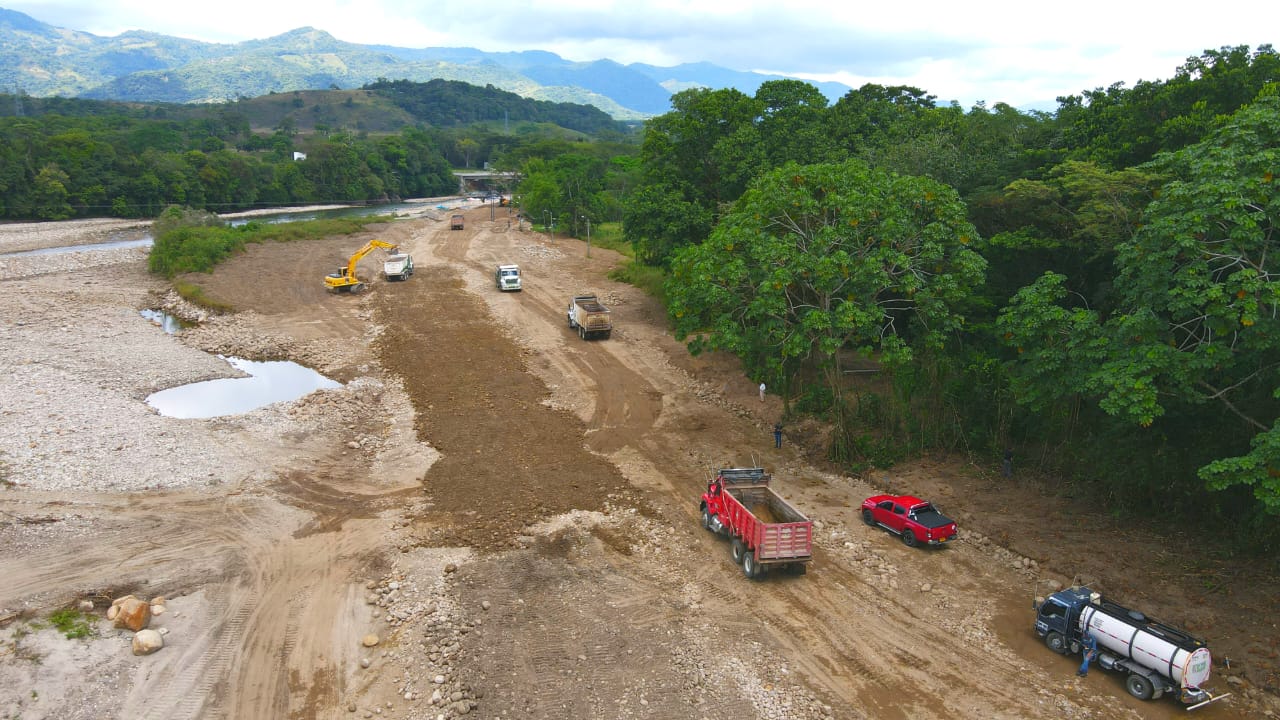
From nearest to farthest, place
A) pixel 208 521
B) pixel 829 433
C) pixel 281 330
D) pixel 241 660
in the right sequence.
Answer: pixel 241 660, pixel 208 521, pixel 829 433, pixel 281 330

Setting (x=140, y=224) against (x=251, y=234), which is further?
(x=140, y=224)

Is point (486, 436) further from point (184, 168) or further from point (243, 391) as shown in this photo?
point (184, 168)

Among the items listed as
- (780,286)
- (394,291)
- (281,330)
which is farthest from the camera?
(394,291)

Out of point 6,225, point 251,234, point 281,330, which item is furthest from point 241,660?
point 6,225

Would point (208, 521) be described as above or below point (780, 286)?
below

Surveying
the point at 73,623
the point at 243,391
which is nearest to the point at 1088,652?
the point at 73,623

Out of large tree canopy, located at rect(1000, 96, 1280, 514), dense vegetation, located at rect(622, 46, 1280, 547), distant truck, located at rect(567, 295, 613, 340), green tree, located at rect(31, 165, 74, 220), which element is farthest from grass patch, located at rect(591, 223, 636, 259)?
green tree, located at rect(31, 165, 74, 220)

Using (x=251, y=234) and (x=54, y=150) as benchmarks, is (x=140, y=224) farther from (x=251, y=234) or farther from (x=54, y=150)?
(x=251, y=234)
